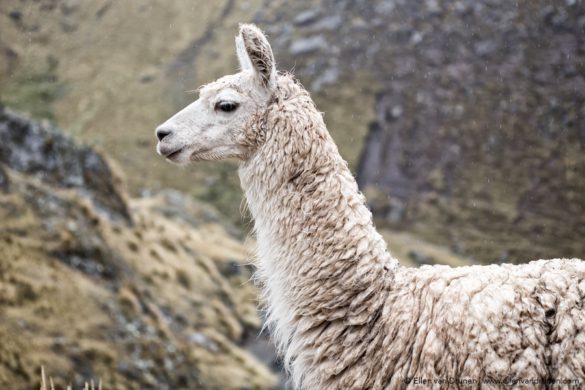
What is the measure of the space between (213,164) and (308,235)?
247 feet

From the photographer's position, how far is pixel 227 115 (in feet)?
14.2

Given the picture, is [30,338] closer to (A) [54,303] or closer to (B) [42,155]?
(A) [54,303]

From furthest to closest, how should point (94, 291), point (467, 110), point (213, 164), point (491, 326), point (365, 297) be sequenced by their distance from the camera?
point (213, 164)
point (467, 110)
point (94, 291)
point (365, 297)
point (491, 326)

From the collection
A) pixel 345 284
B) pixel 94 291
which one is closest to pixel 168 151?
pixel 345 284

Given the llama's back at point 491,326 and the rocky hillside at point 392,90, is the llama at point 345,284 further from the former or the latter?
the rocky hillside at point 392,90

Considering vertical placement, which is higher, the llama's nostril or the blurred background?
the llama's nostril

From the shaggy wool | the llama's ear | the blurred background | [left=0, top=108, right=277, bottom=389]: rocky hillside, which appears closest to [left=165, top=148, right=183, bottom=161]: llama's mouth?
the shaggy wool

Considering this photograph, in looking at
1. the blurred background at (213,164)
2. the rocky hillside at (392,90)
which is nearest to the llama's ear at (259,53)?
the blurred background at (213,164)

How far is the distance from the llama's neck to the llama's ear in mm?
209

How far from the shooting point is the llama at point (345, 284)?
318cm

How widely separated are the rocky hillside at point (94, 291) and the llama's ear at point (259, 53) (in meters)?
7.58

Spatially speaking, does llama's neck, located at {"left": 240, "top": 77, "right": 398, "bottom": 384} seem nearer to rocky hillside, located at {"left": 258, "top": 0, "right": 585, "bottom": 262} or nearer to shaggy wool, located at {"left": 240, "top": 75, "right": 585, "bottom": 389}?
shaggy wool, located at {"left": 240, "top": 75, "right": 585, "bottom": 389}

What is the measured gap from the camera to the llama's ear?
412 cm

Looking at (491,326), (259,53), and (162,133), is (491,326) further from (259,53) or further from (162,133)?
(162,133)
